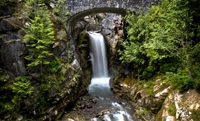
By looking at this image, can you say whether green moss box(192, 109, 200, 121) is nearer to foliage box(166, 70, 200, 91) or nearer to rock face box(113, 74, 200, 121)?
rock face box(113, 74, 200, 121)

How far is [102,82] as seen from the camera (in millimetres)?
17672

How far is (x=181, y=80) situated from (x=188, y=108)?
→ 1.35m

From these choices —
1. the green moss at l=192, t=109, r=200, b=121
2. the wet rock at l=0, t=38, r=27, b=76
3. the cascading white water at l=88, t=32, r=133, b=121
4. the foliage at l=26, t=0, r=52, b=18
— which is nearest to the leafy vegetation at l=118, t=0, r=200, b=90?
the green moss at l=192, t=109, r=200, b=121

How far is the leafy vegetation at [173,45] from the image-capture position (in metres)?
8.20

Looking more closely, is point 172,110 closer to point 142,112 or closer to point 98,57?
point 142,112

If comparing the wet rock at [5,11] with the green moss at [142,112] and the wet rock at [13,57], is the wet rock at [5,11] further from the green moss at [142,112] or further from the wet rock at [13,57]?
the green moss at [142,112]

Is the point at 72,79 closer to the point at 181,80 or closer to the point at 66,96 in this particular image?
the point at 66,96

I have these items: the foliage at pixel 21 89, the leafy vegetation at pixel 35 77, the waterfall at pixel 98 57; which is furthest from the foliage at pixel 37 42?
the waterfall at pixel 98 57

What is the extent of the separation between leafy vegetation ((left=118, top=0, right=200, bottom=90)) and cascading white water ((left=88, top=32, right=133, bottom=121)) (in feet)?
8.17

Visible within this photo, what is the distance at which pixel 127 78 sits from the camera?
1479cm

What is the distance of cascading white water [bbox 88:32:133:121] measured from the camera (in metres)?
11.1

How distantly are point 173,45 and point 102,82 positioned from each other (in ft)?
31.3

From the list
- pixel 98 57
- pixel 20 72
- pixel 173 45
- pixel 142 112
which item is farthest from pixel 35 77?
pixel 98 57

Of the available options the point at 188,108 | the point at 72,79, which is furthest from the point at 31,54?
Answer: the point at 188,108
